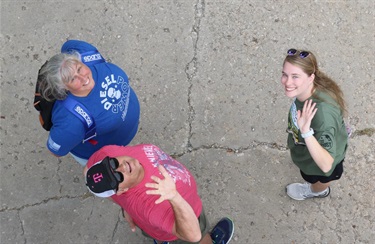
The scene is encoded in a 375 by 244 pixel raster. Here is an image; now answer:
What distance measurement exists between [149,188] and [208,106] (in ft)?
5.50

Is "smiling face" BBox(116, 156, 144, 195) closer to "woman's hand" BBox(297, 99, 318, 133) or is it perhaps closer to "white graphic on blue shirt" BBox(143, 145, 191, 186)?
"white graphic on blue shirt" BBox(143, 145, 191, 186)

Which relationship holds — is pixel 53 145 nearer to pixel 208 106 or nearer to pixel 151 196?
pixel 151 196

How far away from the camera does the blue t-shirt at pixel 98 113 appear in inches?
101

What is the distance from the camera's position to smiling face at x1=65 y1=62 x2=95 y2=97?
8.23ft

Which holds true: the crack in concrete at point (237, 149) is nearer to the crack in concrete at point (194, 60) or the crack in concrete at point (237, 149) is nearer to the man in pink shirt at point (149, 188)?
the crack in concrete at point (194, 60)

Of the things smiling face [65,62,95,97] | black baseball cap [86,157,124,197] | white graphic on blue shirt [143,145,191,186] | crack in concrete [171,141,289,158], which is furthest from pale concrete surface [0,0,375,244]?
black baseball cap [86,157,124,197]

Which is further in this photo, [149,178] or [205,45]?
[205,45]

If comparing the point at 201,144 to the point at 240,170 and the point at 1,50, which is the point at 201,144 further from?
the point at 1,50

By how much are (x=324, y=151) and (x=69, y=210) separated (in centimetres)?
230

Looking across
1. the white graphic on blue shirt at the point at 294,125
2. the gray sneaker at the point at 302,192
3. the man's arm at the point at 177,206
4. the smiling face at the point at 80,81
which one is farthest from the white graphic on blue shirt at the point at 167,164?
the gray sneaker at the point at 302,192

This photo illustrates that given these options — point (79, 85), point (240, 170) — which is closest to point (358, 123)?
point (240, 170)

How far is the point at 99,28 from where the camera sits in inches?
164

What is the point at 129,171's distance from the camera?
89.6 inches

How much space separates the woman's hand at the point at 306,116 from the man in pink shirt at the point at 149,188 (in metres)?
0.79
